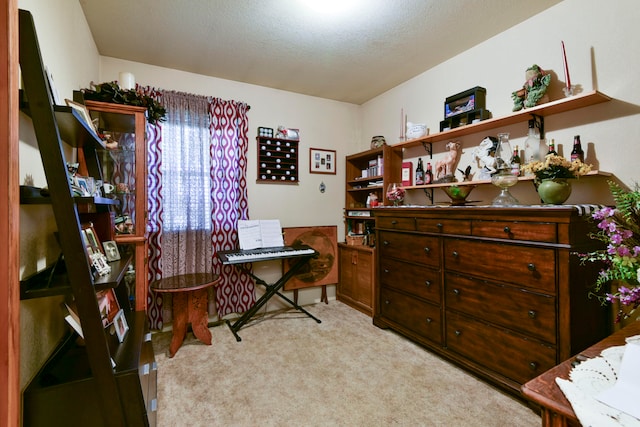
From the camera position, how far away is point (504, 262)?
1904mm

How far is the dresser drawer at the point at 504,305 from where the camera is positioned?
1705mm

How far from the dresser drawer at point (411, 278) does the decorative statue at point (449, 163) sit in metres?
0.91

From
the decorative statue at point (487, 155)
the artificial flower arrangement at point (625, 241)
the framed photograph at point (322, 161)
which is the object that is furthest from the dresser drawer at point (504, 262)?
the framed photograph at point (322, 161)

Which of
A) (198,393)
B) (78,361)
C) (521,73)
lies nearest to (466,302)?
(521,73)

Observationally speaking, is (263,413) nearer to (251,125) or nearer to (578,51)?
(251,125)

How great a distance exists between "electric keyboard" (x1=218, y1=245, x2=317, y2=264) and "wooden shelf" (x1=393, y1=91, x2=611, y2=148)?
168cm

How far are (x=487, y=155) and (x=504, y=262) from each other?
1017mm

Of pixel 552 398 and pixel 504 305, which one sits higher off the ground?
pixel 552 398

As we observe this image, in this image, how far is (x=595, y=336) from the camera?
5.80 feet

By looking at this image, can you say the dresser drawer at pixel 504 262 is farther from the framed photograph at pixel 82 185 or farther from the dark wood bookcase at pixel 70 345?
the framed photograph at pixel 82 185

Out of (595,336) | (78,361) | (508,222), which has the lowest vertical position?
(595,336)

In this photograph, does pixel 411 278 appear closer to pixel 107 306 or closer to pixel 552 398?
pixel 552 398

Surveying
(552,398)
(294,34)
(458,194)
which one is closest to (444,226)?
(458,194)

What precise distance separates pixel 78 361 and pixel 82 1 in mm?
2299
